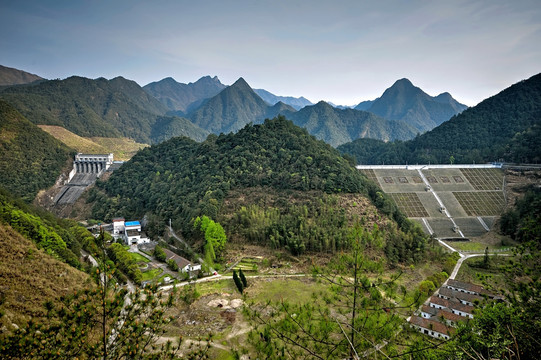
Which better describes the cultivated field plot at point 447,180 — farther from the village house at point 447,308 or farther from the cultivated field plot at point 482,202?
the village house at point 447,308

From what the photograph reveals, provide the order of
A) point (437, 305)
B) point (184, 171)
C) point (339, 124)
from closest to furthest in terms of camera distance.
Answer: point (437, 305) → point (184, 171) → point (339, 124)

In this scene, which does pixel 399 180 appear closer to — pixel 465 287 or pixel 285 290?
pixel 465 287

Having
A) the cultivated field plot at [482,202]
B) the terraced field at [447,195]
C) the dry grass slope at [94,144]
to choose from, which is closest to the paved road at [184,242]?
the terraced field at [447,195]

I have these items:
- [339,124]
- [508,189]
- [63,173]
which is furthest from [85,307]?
[339,124]

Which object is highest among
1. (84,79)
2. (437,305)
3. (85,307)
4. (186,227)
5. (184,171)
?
(84,79)

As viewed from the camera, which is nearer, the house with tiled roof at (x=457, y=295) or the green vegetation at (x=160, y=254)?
the house with tiled roof at (x=457, y=295)

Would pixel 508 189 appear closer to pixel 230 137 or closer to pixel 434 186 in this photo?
pixel 434 186

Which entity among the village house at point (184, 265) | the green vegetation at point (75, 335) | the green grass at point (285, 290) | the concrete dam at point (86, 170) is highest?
the concrete dam at point (86, 170)
